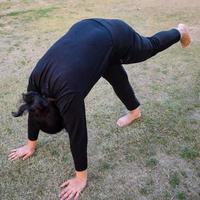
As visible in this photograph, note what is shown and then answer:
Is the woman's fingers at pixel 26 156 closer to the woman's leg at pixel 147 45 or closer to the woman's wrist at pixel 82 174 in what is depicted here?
the woman's wrist at pixel 82 174

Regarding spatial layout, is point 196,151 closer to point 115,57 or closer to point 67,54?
point 115,57

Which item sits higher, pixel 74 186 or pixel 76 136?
Answer: pixel 76 136

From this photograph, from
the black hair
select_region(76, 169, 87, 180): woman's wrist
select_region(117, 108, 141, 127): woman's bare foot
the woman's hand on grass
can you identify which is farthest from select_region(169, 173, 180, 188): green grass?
the woman's hand on grass

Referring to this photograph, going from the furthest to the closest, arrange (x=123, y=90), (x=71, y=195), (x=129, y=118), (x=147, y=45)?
(x=129, y=118), (x=123, y=90), (x=147, y=45), (x=71, y=195)

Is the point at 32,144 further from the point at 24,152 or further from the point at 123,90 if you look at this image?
the point at 123,90

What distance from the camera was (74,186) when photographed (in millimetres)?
2174

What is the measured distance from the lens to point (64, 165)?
2.37m

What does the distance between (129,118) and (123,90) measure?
0.87 feet

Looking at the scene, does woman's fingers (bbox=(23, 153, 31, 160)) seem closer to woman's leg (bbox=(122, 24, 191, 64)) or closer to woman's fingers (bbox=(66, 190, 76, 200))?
woman's fingers (bbox=(66, 190, 76, 200))

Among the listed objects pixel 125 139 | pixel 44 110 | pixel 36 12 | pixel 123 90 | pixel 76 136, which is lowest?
pixel 36 12

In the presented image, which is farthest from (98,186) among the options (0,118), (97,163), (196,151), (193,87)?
(193,87)

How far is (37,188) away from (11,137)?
22.3 inches

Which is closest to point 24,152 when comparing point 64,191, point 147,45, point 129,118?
point 64,191

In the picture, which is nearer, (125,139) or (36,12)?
(125,139)
